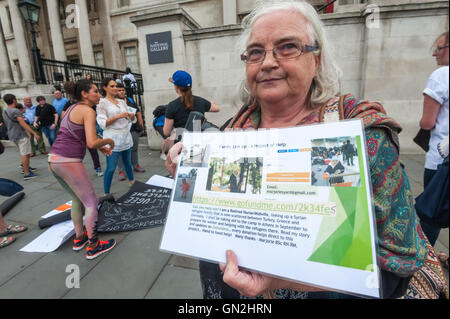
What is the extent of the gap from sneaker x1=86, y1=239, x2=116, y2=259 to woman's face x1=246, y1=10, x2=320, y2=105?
2702 millimetres

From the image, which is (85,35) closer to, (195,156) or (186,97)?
(186,97)

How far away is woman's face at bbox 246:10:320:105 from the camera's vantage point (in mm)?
992

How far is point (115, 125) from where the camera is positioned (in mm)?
3965

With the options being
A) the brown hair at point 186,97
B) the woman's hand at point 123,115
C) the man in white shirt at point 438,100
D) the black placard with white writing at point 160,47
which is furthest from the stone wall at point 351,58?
the man in white shirt at point 438,100

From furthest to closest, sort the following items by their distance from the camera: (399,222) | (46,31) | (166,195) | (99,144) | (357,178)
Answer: (46,31) → (166,195) → (99,144) → (399,222) → (357,178)

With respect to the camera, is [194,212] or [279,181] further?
[194,212]

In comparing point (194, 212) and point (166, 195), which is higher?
point (194, 212)

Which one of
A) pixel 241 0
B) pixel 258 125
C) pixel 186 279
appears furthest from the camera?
pixel 241 0

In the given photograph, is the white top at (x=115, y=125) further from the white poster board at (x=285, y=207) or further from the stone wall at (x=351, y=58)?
the white poster board at (x=285, y=207)

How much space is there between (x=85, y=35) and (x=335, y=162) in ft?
63.9

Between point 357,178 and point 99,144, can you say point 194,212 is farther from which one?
point 99,144
